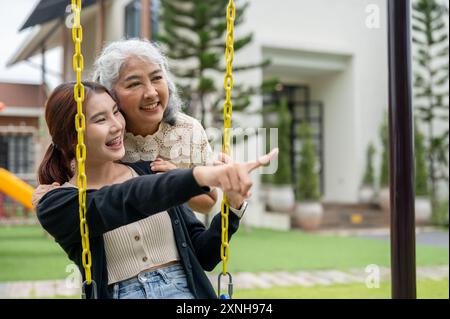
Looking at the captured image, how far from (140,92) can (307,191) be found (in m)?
6.48

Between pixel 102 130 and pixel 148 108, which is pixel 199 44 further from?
pixel 102 130

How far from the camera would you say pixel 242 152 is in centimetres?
751

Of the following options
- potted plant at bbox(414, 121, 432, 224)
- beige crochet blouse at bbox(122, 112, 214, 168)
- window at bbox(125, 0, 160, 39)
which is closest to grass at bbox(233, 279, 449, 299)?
beige crochet blouse at bbox(122, 112, 214, 168)

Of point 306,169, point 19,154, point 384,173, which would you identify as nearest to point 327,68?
point 384,173

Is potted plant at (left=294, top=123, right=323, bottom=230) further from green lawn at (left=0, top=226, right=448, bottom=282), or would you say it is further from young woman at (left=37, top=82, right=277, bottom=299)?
young woman at (left=37, top=82, right=277, bottom=299)

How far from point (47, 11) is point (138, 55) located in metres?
4.87

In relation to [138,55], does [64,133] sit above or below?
below

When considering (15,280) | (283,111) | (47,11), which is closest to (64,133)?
(15,280)

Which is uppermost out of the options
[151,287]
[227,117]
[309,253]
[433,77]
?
[433,77]

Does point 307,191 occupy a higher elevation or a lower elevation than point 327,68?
lower

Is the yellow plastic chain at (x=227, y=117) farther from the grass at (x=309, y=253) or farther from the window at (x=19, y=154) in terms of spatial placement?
→ the window at (x=19, y=154)

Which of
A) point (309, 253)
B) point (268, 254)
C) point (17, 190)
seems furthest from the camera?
point (309, 253)

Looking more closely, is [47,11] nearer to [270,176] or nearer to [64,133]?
[270,176]

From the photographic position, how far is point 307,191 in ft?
24.4
